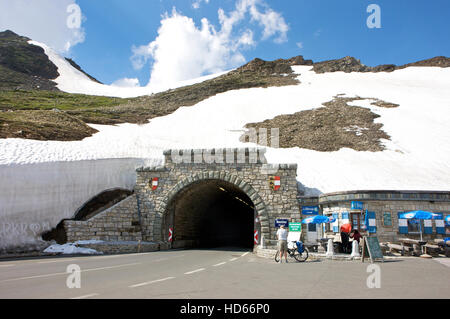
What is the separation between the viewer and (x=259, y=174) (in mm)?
20266

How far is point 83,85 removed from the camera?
286ft

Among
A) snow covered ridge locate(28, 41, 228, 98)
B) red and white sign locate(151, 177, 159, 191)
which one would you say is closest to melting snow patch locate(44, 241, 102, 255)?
red and white sign locate(151, 177, 159, 191)

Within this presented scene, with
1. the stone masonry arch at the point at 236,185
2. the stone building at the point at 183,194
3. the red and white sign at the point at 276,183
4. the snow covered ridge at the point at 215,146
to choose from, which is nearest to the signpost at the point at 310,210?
the stone building at the point at 183,194

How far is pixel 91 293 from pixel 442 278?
7949 millimetres

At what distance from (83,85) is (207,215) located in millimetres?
72098

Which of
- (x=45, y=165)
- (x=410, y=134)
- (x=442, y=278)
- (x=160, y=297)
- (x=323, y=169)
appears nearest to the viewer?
(x=160, y=297)

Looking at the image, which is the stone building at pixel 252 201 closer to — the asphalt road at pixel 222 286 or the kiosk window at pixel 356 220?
the kiosk window at pixel 356 220

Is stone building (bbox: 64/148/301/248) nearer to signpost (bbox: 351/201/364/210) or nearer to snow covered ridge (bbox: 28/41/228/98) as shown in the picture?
signpost (bbox: 351/201/364/210)

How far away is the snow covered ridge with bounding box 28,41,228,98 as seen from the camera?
76.8 metres

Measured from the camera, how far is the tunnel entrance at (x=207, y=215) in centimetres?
2197

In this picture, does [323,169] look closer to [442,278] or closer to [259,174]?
[259,174]

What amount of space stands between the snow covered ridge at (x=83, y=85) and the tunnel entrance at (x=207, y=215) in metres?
41.6

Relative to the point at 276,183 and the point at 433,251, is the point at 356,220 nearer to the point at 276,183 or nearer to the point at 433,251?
the point at 433,251
